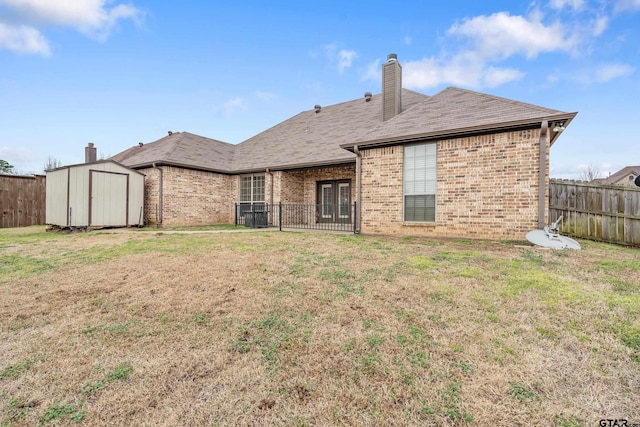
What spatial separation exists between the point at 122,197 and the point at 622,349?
1466 cm

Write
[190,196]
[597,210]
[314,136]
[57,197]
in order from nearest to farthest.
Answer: [597,210]
[57,197]
[190,196]
[314,136]

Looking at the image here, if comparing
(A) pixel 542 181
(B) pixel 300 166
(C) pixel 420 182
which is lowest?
(A) pixel 542 181

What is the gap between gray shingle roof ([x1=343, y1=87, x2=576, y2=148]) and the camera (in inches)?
278

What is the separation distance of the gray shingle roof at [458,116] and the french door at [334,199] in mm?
4097

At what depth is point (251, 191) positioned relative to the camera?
15211 millimetres

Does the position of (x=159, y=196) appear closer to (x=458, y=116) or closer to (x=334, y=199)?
(x=334, y=199)

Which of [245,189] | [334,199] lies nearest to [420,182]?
[334,199]

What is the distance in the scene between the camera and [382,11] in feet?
37.4

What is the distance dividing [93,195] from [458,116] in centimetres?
1347

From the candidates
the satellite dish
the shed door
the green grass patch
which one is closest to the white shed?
the shed door

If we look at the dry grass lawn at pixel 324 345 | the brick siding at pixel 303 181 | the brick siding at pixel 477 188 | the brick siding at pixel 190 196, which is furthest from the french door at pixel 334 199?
the dry grass lawn at pixel 324 345

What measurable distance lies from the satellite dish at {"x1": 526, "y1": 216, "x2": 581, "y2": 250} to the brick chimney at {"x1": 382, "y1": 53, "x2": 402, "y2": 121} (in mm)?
7277

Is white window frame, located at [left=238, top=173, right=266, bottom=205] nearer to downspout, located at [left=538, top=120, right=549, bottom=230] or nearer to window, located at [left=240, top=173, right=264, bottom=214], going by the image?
window, located at [left=240, top=173, right=264, bottom=214]

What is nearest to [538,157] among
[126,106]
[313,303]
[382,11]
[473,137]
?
[473,137]
